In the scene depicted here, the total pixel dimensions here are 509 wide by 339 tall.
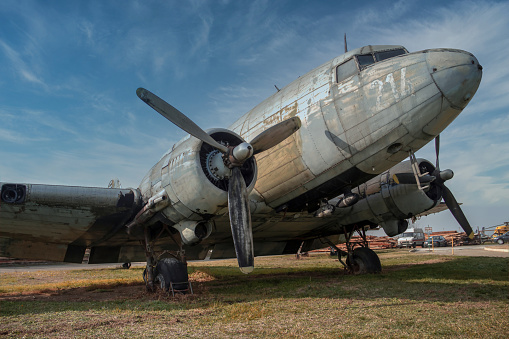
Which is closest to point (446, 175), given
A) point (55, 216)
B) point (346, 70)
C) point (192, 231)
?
point (346, 70)

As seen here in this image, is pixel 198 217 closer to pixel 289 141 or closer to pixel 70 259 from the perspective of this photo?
pixel 289 141

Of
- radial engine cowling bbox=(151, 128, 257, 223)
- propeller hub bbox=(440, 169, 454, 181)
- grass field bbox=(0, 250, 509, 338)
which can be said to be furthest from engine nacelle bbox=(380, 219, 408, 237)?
radial engine cowling bbox=(151, 128, 257, 223)

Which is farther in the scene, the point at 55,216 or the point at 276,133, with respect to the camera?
the point at 55,216

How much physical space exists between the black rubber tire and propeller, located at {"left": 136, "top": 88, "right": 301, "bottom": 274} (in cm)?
211

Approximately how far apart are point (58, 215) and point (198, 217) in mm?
3728

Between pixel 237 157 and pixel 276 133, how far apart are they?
1.23 meters

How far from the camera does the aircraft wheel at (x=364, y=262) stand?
13.4 meters

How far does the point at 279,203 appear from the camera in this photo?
1038 cm

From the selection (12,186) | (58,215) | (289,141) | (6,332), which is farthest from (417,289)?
(12,186)

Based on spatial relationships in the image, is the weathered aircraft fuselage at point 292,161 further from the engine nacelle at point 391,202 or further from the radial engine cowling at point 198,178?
the engine nacelle at point 391,202

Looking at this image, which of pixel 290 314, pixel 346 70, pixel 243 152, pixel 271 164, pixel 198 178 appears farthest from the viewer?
pixel 271 164

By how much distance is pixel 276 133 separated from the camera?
29.2 ft

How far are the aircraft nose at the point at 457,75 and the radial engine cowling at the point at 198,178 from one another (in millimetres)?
4625

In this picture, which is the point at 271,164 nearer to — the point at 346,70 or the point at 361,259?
the point at 346,70
